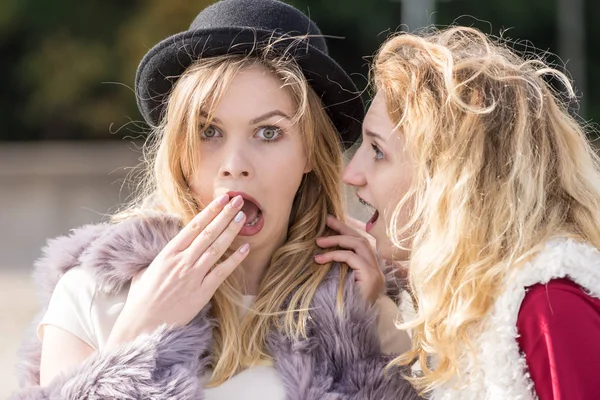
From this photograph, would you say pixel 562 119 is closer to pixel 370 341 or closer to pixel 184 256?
pixel 370 341

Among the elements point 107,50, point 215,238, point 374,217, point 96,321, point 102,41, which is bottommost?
point 96,321

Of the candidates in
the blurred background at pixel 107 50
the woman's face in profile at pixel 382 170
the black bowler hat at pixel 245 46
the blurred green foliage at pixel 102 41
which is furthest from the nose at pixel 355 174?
the blurred green foliage at pixel 102 41

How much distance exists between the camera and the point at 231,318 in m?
3.03

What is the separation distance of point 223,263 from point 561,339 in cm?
106

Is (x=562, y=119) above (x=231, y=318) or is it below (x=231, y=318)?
above

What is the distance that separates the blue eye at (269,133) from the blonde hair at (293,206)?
0.08 m

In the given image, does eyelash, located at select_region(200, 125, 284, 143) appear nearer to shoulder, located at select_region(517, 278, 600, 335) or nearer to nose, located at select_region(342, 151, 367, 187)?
A: nose, located at select_region(342, 151, 367, 187)

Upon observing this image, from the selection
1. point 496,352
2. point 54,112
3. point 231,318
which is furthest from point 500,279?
point 54,112

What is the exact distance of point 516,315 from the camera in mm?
2533

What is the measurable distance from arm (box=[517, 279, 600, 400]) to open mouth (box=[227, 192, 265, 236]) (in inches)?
36.9

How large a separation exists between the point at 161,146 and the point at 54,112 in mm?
20813

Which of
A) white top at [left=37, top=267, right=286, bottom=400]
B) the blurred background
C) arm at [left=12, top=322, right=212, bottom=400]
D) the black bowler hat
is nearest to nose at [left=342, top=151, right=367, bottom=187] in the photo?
the black bowler hat

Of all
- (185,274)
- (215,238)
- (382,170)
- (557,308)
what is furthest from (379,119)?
(557,308)

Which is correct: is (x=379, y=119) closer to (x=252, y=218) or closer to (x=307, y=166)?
(x=307, y=166)
